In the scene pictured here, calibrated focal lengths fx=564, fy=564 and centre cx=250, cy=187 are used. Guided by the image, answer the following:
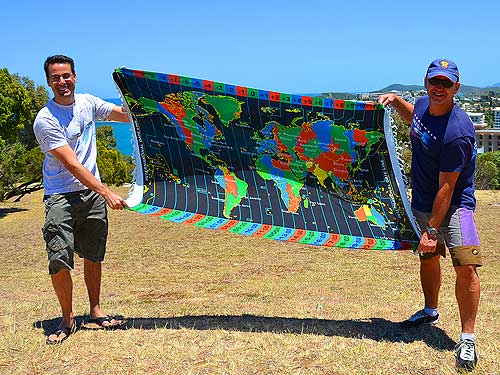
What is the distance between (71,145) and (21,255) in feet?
28.2

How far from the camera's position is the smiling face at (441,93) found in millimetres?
3896

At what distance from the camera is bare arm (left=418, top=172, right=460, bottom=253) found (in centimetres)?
386

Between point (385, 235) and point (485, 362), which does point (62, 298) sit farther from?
point (485, 362)

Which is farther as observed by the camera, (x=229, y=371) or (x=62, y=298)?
(x=62, y=298)

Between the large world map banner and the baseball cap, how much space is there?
75cm

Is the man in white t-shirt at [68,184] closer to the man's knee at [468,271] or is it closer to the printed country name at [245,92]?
the printed country name at [245,92]

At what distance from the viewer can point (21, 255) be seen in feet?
39.5

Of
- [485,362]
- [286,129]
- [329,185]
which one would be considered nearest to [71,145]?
[286,129]

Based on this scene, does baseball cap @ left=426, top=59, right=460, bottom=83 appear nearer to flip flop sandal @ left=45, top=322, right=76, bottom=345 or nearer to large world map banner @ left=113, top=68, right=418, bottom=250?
large world map banner @ left=113, top=68, right=418, bottom=250

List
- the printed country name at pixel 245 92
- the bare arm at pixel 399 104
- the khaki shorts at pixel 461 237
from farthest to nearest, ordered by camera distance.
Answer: the printed country name at pixel 245 92 < the bare arm at pixel 399 104 < the khaki shorts at pixel 461 237

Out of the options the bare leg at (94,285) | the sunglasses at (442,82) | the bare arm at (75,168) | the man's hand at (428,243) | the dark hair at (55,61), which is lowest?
the bare leg at (94,285)

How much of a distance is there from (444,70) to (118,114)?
277cm

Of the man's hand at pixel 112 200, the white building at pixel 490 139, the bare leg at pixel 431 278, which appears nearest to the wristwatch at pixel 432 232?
the bare leg at pixel 431 278

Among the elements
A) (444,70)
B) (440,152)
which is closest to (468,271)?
(440,152)
